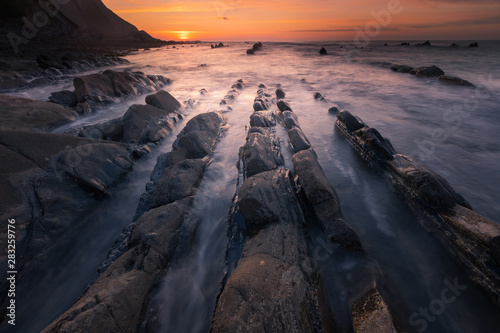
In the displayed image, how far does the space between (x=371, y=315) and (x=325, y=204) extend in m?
1.52

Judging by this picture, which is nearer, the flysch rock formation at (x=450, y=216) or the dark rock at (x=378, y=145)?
the flysch rock formation at (x=450, y=216)

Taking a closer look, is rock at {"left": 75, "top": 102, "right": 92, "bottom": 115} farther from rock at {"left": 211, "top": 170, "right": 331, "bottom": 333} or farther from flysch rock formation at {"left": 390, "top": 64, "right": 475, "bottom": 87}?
flysch rock formation at {"left": 390, "top": 64, "right": 475, "bottom": 87}

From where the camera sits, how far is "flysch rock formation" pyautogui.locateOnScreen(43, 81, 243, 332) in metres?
1.93

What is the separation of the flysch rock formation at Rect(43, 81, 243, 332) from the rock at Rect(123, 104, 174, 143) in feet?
5.77

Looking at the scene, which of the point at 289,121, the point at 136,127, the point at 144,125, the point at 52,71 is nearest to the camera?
the point at 136,127

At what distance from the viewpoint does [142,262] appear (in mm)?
2551

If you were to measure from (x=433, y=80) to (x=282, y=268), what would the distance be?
1859 cm

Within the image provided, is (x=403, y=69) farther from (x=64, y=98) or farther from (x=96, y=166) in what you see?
(x=64, y=98)

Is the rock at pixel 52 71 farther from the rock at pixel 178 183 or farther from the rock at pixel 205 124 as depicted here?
the rock at pixel 178 183

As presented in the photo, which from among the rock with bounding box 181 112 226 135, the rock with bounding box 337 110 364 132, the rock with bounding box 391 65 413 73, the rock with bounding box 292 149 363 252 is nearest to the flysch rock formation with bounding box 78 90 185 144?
the rock with bounding box 181 112 226 135

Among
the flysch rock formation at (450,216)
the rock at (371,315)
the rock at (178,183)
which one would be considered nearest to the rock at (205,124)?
the rock at (178,183)

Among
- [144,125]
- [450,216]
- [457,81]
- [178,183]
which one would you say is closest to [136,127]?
[144,125]

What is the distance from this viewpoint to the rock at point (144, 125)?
615 centimetres

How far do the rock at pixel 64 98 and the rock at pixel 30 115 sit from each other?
1.78 metres
